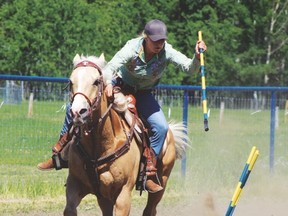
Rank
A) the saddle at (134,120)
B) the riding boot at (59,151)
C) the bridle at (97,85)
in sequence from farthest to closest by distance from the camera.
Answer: the riding boot at (59,151) → the saddle at (134,120) → the bridle at (97,85)

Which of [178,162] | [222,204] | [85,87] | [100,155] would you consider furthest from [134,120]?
[178,162]

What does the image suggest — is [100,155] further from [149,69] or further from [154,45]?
[154,45]

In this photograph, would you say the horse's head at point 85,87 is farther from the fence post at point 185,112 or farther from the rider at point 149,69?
the fence post at point 185,112

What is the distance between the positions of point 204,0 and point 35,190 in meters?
40.8

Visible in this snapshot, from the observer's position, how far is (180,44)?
48.3 meters

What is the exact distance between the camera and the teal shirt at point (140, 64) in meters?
7.87

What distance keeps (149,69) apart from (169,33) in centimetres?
3986

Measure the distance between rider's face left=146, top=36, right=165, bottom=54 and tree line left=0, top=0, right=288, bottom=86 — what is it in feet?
95.5

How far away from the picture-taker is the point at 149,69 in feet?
26.6

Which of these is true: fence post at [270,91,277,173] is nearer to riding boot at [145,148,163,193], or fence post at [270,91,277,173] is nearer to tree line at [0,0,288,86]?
riding boot at [145,148,163,193]

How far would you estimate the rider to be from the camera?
7.84m

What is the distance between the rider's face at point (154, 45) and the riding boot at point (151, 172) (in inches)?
40.9

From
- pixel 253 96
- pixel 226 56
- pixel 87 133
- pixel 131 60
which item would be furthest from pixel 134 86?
pixel 226 56

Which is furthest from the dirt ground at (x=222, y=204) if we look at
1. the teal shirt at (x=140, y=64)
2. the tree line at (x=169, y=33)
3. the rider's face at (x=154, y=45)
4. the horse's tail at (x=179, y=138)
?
the tree line at (x=169, y=33)
